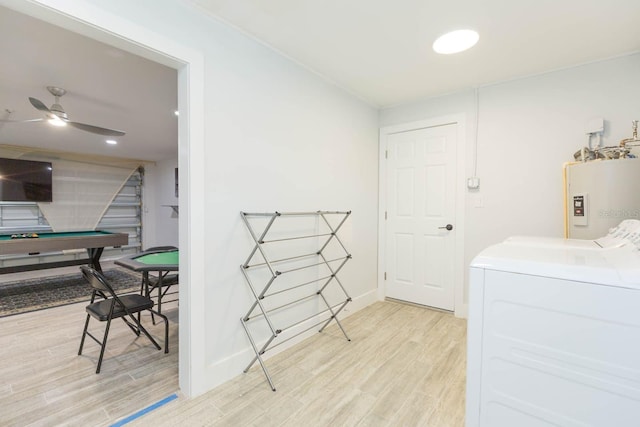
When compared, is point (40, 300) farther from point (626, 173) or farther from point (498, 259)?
point (626, 173)

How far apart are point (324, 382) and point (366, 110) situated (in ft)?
9.22

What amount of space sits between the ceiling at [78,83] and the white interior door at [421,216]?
8.47 feet

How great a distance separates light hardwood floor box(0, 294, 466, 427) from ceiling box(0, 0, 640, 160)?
2386mm

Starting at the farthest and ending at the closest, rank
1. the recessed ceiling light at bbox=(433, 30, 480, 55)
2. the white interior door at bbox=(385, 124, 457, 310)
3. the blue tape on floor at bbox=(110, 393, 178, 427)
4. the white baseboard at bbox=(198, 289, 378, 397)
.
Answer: the white interior door at bbox=(385, 124, 457, 310)
the recessed ceiling light at bbox=(433, 30, 480, 55)
the white baseboard at bbox=(198, 289, 378, 397)
the blue tape on floor at bbox=(110, 393, 178, 427)

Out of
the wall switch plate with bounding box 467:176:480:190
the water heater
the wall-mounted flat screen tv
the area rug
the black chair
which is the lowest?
the area rug

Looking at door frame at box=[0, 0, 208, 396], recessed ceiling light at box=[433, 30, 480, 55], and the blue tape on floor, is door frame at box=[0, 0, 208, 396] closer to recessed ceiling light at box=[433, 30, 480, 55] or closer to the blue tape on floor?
the blue tape on floor

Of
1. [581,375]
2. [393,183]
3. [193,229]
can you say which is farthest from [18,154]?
[581,375]

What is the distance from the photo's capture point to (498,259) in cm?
117

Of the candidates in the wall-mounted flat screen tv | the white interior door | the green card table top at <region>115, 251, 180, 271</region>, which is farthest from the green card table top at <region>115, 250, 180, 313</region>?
the wall-mounted flat screen tv

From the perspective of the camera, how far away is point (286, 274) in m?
2.38

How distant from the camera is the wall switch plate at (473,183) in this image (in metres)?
2.87

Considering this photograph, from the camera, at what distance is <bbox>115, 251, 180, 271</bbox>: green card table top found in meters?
2.28

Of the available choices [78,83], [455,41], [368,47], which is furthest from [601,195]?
[78,83]

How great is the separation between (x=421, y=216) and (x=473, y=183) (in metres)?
0.65
